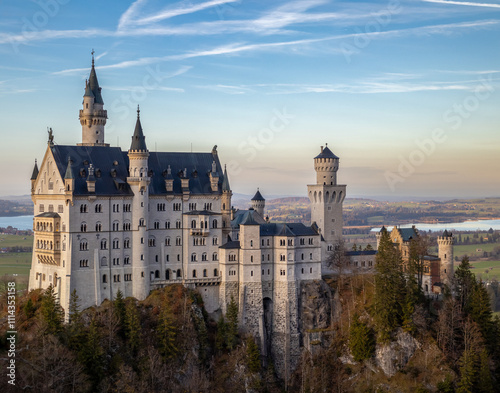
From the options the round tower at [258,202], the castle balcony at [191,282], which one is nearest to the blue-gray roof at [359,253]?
the round tower at [258,202]

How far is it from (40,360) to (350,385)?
39.1 metres

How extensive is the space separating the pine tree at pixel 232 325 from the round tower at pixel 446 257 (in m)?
30.6

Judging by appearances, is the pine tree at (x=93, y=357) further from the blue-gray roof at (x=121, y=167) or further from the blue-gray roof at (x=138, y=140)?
the blue-gray roof at (x=138, y=140)

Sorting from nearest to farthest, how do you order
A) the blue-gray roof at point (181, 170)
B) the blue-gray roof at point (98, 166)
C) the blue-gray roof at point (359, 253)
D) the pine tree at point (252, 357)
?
1. the blue-gray roof at point (98, 166)
2. the pine tree at point (252, 357)
3. the blue-gray roof at point (181, 170)
4. the blue-gray roof at point (359, 253)

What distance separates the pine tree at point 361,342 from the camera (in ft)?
310

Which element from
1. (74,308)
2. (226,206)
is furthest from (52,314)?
(226,206)

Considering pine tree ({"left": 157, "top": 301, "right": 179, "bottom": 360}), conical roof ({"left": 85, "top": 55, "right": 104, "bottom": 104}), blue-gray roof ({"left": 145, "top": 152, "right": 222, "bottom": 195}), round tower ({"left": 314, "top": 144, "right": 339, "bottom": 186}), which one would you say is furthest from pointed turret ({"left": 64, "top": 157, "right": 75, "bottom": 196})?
round tower ({"left": 314, "top": 144, "right": 339, "bottom": 186})

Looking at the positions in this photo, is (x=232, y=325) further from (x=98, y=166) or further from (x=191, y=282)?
(x=98, y=166)

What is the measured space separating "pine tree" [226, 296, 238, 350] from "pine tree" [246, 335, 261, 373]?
196cm

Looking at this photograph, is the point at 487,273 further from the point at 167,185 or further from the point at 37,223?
the point at 37,223

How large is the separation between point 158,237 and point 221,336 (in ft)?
51.1

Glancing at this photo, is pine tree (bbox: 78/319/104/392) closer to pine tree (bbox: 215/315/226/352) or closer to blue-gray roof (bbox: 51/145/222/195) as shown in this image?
pine tree (bbox: 215/315/226/352)

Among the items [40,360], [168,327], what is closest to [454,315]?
[168,327]

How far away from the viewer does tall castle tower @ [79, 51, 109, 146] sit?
101 metres
